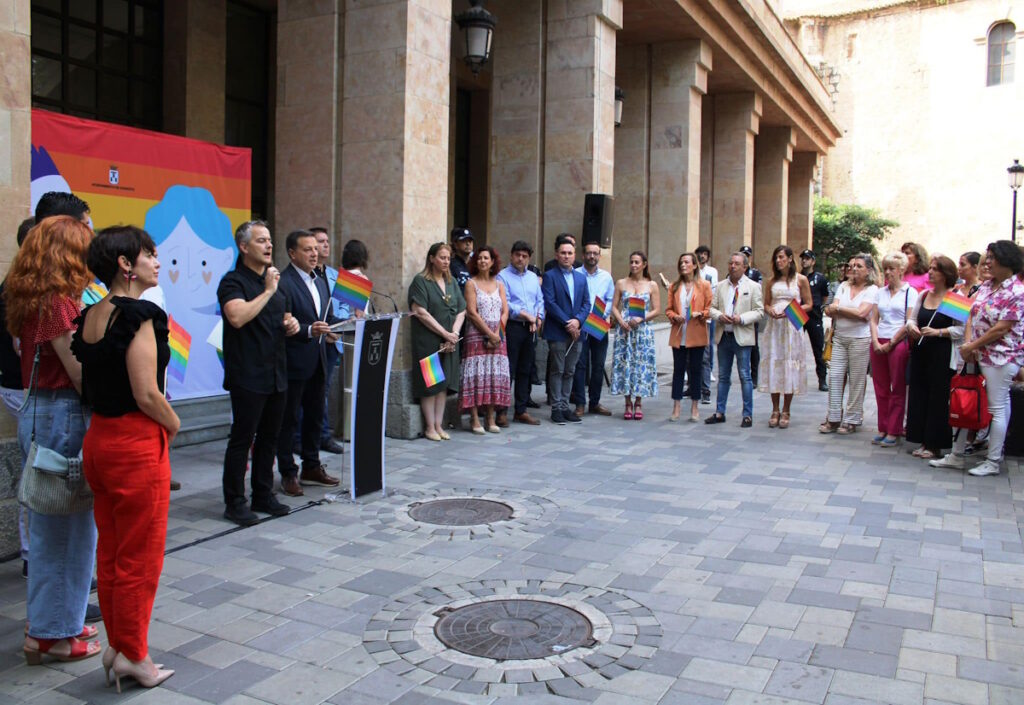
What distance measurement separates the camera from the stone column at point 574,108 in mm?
12391

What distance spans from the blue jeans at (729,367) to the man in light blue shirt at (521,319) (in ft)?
6.89

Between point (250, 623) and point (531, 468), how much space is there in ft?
12.0

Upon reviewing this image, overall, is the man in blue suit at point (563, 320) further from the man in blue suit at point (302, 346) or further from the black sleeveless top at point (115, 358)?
the black sleeveless top at point (115, 358)

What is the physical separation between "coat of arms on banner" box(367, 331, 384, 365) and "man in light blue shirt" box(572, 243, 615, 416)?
4.24 metres

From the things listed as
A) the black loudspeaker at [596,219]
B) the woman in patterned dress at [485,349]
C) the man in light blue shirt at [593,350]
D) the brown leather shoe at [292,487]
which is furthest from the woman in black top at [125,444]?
the black loudspeaker at [596,219]

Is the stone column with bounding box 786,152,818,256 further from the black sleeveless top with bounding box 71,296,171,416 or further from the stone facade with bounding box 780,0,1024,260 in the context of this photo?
the black sleeveless top with bounding box 71,296,171,416

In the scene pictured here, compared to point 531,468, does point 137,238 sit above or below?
above

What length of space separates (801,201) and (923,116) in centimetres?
1766

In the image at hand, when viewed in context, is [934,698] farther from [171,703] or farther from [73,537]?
[73,537]

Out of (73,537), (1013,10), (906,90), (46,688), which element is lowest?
(46,688)

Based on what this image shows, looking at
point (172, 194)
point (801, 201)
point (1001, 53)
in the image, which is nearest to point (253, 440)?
point (172, 194)

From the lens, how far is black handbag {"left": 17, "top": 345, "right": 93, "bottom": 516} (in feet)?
12.0

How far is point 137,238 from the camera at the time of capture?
3.60 meters

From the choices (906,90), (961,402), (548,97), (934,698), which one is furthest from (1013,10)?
(934,698)
